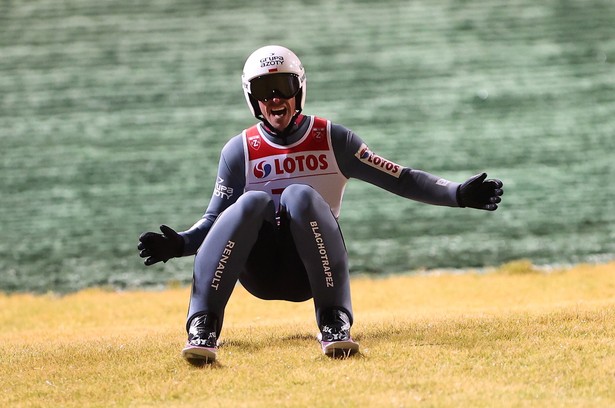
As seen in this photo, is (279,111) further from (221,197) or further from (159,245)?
(159,245)

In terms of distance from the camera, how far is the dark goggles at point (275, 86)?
197 inches

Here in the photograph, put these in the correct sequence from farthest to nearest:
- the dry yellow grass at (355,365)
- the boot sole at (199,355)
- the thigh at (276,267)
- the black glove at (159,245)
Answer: the thigh at (276,267)
the black glove at (159,245)
the boot sole at (199,355)
the dry yellow grass at (355,365)

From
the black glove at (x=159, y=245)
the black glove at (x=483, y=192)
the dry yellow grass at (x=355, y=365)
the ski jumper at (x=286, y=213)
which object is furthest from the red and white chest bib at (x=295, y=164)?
the dry yellow grass at (x=355, y=365)

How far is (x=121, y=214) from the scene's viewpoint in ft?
32.8

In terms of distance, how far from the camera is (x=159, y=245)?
15.7 ft

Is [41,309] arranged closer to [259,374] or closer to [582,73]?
[259,374]

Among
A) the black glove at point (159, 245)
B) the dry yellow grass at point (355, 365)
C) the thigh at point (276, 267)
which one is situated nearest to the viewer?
the dry yellow grass at point (355, 365)

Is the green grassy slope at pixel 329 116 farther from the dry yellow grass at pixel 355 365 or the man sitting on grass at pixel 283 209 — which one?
the man sitting on grass at pixel 283 209

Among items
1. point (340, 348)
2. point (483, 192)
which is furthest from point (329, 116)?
point (340, 348)

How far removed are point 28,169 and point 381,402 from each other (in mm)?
7395

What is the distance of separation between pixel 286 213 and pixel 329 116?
6301mm

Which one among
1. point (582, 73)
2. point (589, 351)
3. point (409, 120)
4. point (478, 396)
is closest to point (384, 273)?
point (409, 120)

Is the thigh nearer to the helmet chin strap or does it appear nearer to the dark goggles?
the helmet chin strap

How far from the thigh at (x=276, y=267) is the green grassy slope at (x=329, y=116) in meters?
4.20
